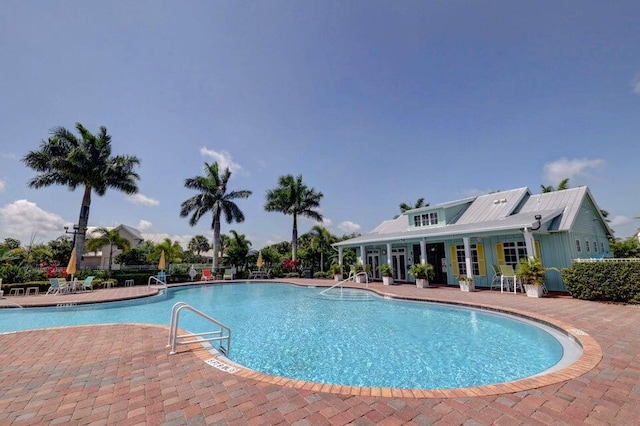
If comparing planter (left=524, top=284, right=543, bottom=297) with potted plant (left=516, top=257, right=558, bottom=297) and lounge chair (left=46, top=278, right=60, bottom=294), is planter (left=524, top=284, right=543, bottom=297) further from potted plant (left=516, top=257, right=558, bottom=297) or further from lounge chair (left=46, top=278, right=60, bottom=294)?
lounge chair (left=46, top=278, right=60, bottom=294)

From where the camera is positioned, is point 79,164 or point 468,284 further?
point 79,164

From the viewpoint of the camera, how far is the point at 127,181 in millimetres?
22281

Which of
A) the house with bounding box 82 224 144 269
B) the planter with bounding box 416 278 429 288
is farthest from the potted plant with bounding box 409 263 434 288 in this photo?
the house with bounding box 82 224 144 269

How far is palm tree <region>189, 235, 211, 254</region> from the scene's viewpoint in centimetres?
6469

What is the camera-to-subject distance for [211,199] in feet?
83.5

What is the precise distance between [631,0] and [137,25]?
1569cm

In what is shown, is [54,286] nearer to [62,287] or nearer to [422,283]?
[62,287]

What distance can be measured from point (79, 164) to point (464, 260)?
26942 mm

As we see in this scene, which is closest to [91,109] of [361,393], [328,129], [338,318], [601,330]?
[328,129]

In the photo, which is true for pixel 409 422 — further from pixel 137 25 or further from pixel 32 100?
pixel 32 100

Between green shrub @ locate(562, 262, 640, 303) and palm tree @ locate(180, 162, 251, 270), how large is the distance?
24.1m

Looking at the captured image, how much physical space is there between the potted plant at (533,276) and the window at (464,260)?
3.41 m

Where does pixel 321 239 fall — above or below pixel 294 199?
below

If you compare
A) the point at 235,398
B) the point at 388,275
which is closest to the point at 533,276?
the point at 388,275
